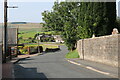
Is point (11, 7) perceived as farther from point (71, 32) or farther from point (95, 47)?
point (71, 32)

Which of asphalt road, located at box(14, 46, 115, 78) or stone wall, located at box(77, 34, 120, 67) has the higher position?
stone wall, located at box(77, 34, 120, 67)


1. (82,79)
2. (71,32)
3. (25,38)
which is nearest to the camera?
(82,79)

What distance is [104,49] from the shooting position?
70.7ft

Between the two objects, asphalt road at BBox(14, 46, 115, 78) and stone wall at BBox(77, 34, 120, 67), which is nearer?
asphalt road at BBox(14, 46, 115, 78)

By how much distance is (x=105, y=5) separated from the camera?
29859mm

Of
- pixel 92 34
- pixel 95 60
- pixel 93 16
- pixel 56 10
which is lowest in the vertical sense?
pixel 95 60

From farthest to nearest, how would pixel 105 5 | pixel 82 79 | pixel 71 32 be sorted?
pixel 71 32
pixel 105 5
pixel 82 79

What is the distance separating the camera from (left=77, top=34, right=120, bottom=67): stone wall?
18.5 metres

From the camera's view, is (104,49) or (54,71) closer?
(54,71)

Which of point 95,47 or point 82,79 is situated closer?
point 82,79

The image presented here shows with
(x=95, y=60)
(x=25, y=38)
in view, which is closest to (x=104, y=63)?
(x=95, y=60)

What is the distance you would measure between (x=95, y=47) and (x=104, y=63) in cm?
383

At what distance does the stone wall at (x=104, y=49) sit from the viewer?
60.5 feet

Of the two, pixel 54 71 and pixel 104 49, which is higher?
pixel 104 49
